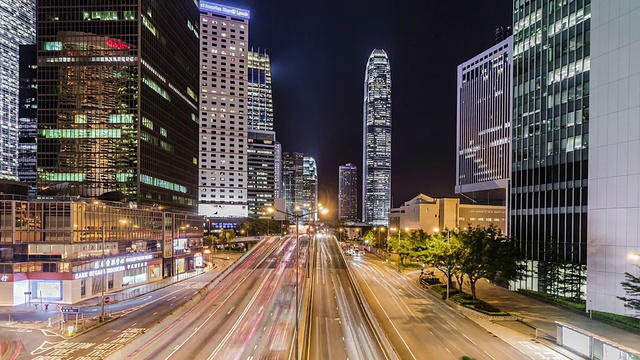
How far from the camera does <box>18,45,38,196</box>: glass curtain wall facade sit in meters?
134

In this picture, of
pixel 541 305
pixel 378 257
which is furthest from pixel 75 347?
pixel 378 257

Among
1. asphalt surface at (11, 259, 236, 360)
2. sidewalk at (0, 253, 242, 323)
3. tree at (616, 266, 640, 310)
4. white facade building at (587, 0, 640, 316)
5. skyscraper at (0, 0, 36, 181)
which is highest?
skyscraper at (0, 0, 36, 181)

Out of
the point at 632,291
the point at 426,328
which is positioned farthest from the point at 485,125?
the point at 426,328

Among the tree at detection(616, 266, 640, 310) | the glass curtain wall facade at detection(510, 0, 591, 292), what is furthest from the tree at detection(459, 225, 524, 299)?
the tree at detection(616, 266, 640, 310)

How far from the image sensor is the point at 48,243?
55438 millimetres

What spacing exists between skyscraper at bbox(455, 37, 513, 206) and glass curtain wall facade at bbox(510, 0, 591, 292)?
77849 millimetres

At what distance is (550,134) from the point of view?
6012 centimetres

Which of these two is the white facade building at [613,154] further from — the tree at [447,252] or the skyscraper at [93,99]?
the skyscraper at [93,99]

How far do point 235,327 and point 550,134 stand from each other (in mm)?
49965

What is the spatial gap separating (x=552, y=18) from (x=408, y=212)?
7409cm

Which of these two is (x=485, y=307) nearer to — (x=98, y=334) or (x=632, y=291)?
(x=632, y=291)

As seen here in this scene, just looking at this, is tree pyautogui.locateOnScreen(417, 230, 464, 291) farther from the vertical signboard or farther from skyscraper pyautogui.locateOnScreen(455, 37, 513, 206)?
skyscraper pyautogui.locateOnScreen(455, 37, 513, 206)

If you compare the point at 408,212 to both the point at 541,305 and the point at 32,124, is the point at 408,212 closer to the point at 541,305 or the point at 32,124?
the point at 541,305

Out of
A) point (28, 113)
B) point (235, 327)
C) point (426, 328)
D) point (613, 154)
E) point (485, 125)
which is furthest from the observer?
point (485, 125)
